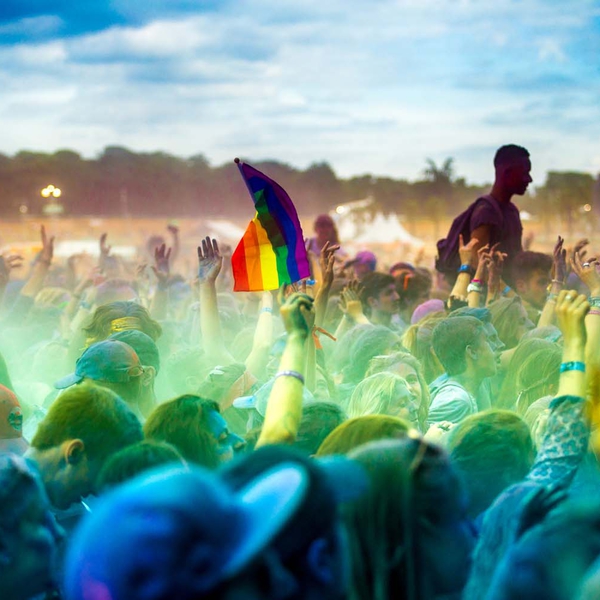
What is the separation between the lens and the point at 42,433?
112 inches

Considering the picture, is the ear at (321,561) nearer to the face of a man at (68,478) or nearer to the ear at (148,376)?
the face of a man at (68,478)

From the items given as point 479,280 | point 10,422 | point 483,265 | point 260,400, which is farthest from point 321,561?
point 483,265

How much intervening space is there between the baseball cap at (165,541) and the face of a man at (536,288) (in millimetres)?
5701

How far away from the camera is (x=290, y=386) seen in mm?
2617

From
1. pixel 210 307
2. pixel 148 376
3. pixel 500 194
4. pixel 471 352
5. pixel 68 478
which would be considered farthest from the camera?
pixel 500 194

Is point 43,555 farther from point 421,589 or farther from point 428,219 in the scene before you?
point 428,219

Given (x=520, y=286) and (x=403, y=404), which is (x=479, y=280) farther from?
(x=403, y=404)

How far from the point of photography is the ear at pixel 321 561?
1.62 m

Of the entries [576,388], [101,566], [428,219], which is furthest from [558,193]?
[101,566]

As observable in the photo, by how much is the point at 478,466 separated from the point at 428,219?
32.1m

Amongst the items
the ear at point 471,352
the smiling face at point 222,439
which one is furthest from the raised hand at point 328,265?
the smiling face at point 222,439

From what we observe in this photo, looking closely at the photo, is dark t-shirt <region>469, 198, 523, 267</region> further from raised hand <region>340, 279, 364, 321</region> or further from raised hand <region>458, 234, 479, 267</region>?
raised hand <region>340, 279, 364, 321</region>

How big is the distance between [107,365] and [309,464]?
232cm

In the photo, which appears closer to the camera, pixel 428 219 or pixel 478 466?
pixel 478 466
